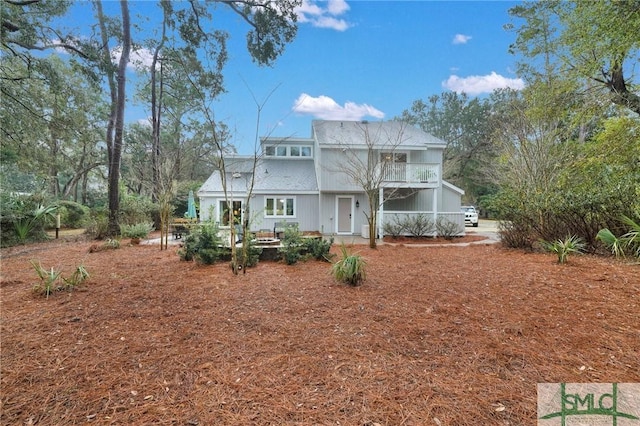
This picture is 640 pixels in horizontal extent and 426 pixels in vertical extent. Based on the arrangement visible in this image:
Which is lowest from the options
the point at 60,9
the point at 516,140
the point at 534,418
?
the point at 534,418

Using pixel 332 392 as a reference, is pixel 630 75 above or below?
above

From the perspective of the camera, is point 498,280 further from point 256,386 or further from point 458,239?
point 458,239

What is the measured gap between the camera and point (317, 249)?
726cm

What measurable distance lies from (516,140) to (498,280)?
30.2 feet

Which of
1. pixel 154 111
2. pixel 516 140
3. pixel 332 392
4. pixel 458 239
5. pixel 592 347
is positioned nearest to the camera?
pixel 332 392

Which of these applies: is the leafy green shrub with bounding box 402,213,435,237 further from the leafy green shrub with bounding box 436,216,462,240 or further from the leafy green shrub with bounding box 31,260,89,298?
the leafy green shrub with bounding box 31,260,89,298

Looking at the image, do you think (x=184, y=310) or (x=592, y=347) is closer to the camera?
(x=592, y=347)

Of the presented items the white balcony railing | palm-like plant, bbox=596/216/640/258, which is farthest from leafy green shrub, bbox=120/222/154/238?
palm-like plant, bbox=596/216/640/258

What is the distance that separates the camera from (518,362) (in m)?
2.62

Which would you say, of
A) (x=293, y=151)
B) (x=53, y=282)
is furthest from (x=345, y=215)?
(x=53, y=282)

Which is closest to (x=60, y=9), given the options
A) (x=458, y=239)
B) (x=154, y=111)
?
(x=154, y=111)

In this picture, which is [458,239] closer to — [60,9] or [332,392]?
[332,392]

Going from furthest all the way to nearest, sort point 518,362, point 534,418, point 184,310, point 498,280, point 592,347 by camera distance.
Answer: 1. point 498,280
2. point 184,310
3. point 592,347
4. point 518,362
5. point 534,418

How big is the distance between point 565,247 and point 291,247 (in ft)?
20.8
